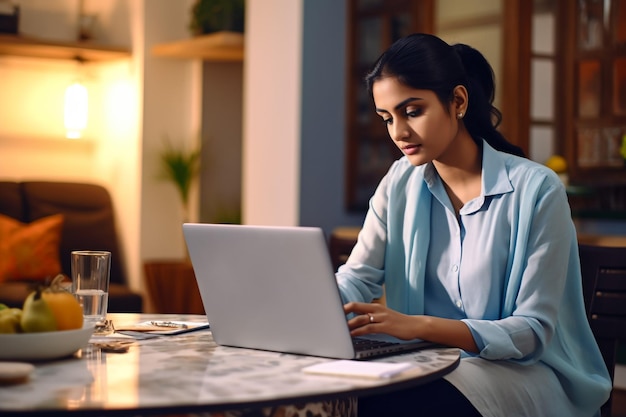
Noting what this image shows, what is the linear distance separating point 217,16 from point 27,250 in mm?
1645

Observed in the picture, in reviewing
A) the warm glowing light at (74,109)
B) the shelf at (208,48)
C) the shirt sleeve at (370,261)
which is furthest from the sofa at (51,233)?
the shirt sleeve at (370,261)

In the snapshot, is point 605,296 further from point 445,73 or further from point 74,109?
point 74,109

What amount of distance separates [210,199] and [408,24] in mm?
1720

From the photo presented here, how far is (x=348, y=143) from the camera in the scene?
4887 millimetres

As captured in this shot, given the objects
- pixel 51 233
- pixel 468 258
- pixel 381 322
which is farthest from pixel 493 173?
pixel 51 233

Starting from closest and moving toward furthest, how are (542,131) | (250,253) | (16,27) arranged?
1. (250,253)
2. (542,131)
3. (16,27)

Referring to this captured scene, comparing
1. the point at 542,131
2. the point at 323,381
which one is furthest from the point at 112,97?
the point at 323,381

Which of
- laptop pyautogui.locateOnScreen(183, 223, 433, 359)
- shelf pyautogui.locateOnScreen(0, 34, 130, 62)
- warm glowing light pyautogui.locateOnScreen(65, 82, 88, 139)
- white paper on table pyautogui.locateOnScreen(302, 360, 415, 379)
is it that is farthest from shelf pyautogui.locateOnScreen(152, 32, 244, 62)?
white paper on table pyautogui.locateOnScreen(302, 360, 415, 379)

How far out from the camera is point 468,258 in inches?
78.3

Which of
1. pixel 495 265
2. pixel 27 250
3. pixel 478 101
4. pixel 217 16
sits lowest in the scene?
pixel 27 250

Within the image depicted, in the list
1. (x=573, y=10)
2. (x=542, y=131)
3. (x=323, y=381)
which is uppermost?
(x=573, y=10)

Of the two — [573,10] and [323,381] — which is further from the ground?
[573,10]

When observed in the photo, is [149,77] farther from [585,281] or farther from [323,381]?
[323,381]

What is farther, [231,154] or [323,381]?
[231,154]
